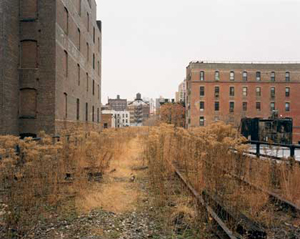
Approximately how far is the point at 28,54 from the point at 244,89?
44852 mm

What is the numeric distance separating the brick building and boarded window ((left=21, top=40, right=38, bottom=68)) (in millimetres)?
37815

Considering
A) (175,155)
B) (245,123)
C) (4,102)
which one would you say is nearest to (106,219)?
(175,155)

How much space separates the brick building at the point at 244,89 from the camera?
51969mm

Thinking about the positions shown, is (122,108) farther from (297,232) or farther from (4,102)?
(297,232)

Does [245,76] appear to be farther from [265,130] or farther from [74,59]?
[74,59]

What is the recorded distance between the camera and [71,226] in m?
4.84

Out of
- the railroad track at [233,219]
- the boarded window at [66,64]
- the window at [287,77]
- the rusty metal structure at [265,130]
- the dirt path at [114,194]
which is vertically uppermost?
the window at [287,77]

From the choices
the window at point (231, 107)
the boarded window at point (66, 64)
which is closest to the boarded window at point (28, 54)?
the boarded window at point (66, 64)

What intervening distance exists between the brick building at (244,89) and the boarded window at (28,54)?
124 ft

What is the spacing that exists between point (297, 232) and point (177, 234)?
208 centimetres

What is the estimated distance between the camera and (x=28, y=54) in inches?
705

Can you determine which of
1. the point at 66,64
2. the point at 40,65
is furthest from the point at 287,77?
the point at 40,65

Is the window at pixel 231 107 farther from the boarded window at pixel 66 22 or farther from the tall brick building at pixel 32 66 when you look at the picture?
the tall brick building at pixel 32 66

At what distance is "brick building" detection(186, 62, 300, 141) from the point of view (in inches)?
2046
